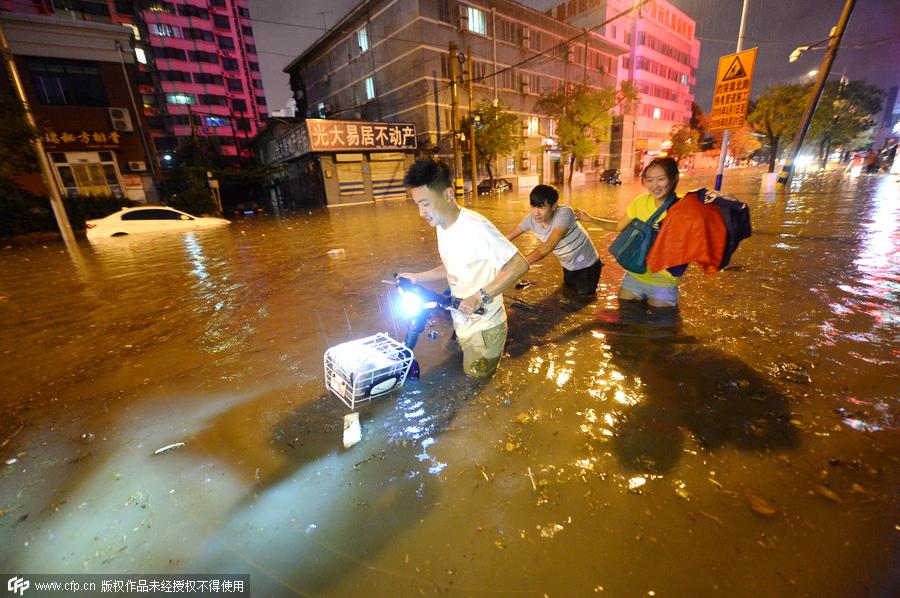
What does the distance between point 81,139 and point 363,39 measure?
1035 inches

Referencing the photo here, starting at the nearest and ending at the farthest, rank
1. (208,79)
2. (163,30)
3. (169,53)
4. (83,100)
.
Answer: (83,100)
(163,30)
(169,53)
(208,79)

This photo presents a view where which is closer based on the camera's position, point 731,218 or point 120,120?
point 731,218

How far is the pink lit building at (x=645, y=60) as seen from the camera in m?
52.2

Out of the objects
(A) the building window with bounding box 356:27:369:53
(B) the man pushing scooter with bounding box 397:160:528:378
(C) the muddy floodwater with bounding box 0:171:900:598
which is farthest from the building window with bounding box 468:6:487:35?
(B) the man pushing scooter with bounding box 397:160:528:378

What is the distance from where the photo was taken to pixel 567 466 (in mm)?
2291

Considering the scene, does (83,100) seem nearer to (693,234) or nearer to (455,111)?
(455,111)

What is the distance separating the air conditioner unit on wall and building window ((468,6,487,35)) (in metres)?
A: 28.2

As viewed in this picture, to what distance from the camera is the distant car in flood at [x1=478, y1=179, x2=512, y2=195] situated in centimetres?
3316

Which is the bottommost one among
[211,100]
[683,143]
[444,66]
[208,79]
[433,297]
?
[433,297]

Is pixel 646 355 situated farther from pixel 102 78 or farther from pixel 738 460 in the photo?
pixel 102 78

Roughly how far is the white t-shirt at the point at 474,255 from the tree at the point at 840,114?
1710 inches

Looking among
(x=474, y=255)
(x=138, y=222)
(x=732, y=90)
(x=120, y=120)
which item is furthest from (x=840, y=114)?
(x=120, y=120)

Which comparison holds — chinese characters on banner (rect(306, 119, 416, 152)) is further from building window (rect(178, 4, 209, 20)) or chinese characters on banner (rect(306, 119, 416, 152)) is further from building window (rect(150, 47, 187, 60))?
building window (rect(178, 4, 209, 20))

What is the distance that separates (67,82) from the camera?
2155 centimetres
